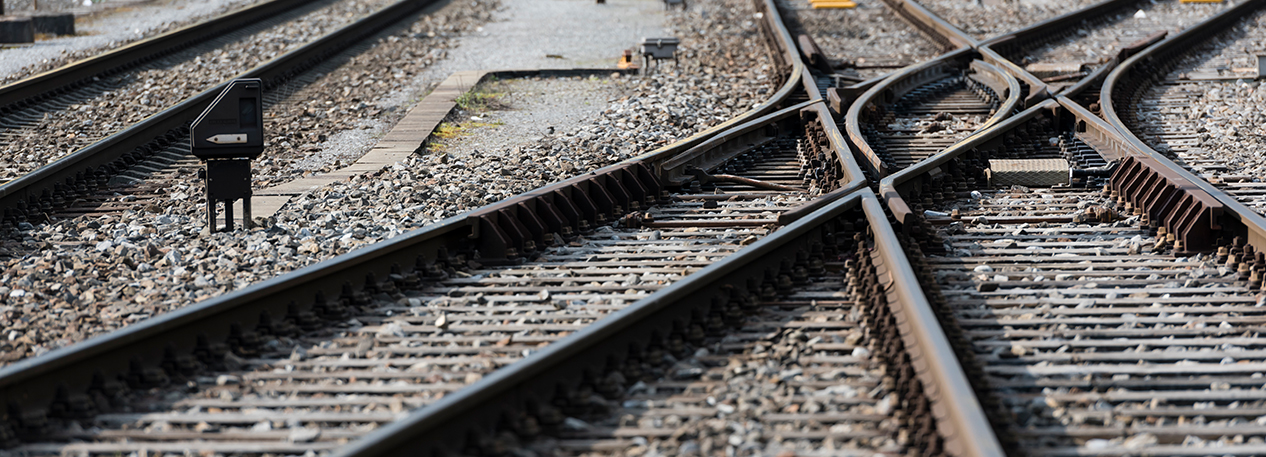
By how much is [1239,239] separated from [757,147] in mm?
4042

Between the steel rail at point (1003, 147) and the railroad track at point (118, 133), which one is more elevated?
the steel rail at point (1003, 147)

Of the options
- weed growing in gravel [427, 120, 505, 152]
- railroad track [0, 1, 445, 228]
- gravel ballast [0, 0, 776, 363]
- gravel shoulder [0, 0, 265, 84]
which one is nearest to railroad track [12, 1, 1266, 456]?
gravel ballast [0, 0, 776, 363]

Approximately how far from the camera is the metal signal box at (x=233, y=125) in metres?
7.20

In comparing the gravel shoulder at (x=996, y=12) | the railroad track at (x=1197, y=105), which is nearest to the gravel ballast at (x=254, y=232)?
the railroad track at (x=1197, y=105)

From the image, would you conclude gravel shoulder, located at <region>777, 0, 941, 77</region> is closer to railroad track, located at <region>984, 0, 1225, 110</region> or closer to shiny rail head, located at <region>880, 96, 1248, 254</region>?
railroad track, located at <region>984, 0, 1225, 110</region>

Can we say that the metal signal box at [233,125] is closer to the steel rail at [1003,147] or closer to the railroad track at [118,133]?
the railroad track at [118,133]

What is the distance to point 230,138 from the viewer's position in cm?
727

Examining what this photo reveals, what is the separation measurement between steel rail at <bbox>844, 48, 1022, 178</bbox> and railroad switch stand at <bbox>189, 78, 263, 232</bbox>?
4.05m

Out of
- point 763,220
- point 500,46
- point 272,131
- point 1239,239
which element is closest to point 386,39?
point 500,46

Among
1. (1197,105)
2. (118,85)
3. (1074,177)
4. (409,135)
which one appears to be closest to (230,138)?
(409,135)

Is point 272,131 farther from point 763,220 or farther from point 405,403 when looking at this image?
point 405,403

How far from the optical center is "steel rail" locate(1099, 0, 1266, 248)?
6496mm

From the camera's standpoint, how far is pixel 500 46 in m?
17.8

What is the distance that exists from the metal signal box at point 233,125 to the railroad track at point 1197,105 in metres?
6.14
